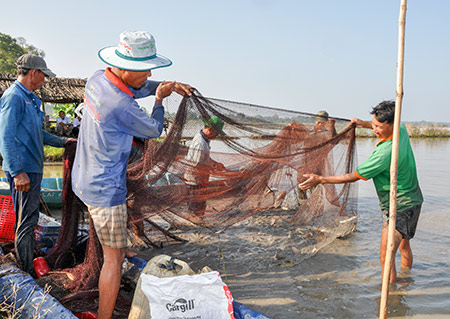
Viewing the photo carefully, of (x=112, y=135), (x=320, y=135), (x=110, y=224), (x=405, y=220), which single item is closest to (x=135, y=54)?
(x=112, y=135)

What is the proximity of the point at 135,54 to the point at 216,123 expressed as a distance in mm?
1428

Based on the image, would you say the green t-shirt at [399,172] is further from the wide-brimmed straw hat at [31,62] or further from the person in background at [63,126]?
the person in background at [63,126]

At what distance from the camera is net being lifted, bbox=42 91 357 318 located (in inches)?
140

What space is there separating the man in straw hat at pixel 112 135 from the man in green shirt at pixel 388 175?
5.93 ft

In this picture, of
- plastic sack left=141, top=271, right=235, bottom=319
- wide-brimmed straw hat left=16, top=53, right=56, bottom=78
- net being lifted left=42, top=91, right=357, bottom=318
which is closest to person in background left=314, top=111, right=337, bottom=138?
net being lifted left=42, top=91, right=357, bottom=318

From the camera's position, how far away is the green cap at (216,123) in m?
3.75

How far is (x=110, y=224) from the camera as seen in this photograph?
2.53 m

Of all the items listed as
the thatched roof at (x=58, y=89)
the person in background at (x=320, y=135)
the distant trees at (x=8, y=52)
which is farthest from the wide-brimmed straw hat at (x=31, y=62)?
the distant trees at (x=8, y=52)

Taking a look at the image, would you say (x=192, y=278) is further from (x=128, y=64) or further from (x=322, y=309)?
(x=322, y=309)

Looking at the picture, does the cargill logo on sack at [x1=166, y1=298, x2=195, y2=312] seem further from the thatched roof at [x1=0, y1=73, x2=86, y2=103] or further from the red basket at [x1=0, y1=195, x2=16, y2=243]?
the thatched roof at [x1=0, y1=73, x2=86, y2=103]

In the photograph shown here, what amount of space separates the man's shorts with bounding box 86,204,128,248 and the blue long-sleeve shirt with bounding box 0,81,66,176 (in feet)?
3.75

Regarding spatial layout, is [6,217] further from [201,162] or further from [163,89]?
[163,89]

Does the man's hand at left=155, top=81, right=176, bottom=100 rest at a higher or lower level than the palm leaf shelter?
lower

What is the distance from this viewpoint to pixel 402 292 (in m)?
4.03
